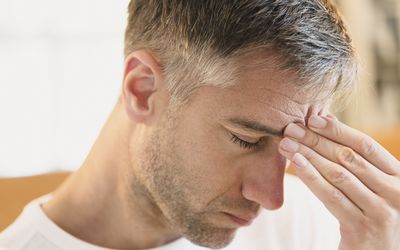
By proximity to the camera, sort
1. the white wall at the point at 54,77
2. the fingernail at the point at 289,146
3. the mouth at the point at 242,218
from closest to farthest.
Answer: the fingernail at the point at 289,146 → the mouth at the point at 242,218 → the white wall at the point at 54,77

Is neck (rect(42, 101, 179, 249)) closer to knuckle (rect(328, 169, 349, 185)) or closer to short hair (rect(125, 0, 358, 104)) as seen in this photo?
short hair (rect(125, 0, 358, 104))

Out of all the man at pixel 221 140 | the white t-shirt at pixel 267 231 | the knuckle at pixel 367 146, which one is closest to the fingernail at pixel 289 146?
the man at pixel 221 140

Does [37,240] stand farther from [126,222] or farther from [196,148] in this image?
[196,148]

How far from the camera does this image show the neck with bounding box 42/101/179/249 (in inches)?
51.6

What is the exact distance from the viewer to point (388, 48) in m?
3.90

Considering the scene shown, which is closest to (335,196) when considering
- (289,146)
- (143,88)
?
(289,146)

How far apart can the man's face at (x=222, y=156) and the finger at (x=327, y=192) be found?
49 millimetres

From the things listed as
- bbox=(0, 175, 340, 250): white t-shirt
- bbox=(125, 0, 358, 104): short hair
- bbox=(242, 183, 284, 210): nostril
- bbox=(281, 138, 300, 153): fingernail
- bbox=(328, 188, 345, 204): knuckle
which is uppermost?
bbox=(125, 0, 358, 104): short hair

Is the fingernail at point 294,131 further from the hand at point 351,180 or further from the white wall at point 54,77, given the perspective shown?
the white wall at point 54,77

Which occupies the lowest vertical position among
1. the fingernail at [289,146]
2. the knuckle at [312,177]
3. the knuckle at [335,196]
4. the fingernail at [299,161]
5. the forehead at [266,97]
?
the knuckle at [335,196]

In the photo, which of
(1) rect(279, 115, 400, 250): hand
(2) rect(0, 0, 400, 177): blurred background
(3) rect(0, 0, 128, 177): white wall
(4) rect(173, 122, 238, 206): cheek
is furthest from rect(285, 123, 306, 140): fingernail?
(3) rect(0, 0, 128, 177): white wall

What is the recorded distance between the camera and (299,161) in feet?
3.69

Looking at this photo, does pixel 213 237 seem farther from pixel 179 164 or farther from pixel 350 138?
pixel 350 138

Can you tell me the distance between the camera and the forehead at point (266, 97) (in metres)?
1.13
